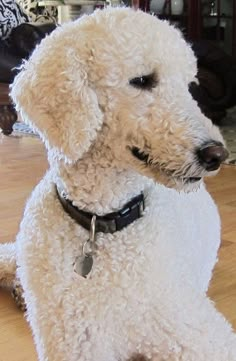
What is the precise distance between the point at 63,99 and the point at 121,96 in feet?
0.28

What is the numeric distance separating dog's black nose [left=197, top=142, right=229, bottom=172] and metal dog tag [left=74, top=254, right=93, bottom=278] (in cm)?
25

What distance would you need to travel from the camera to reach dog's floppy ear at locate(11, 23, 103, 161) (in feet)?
3.11

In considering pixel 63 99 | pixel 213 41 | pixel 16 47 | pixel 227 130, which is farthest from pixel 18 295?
pixel 213 41

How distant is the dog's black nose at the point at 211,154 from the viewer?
34.5 inches

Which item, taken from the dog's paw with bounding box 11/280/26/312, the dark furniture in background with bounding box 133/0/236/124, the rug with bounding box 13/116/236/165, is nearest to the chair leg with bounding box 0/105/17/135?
the rug with bounding box 13/116/236/165

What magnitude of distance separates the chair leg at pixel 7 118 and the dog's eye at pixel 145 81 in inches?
110

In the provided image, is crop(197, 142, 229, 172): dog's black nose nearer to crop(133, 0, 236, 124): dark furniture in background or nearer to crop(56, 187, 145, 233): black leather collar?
crop(56, 187, 145, 233): black leather collar

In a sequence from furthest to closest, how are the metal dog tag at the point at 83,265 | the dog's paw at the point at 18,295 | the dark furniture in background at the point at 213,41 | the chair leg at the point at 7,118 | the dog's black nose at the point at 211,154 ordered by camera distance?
the chair leg at the point at 7,118, the dark furniture in background at the point at 213,41, the dog's paw at the point at 18,295, the metal dog tag at the point at 83,265, the dog's black nose at the point at 211,154

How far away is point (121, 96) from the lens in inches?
37.4

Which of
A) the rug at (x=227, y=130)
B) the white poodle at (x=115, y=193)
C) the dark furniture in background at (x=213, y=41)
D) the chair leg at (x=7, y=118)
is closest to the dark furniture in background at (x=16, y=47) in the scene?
the chair leg at (x=7, y=118)

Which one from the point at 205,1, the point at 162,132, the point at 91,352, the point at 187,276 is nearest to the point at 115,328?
the point at 91,352

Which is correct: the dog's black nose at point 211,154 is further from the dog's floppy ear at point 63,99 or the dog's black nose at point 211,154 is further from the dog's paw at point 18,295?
the dog's paw at point 18,295

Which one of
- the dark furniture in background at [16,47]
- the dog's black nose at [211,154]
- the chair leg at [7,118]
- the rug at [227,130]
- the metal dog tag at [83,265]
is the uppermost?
the dog's black nose at [211,154]

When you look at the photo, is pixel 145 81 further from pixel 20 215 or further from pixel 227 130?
pixel 227 130
